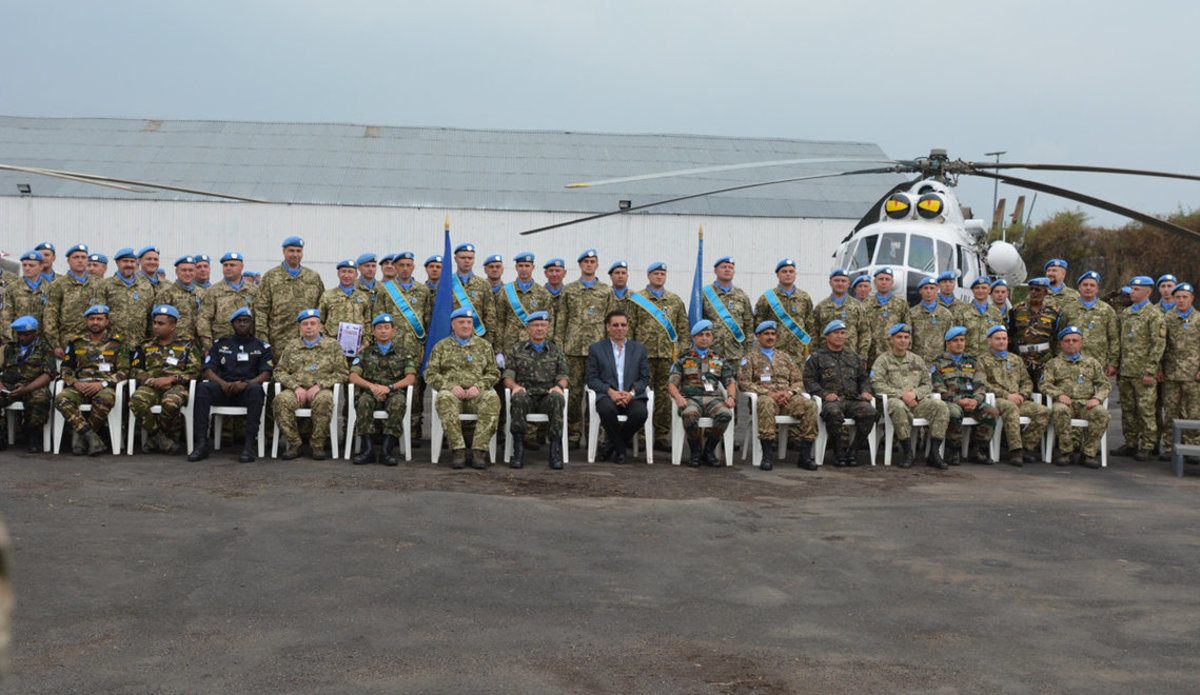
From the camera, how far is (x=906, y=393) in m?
8.82

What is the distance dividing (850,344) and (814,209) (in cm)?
1580

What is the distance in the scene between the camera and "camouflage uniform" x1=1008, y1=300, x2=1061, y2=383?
984 cm

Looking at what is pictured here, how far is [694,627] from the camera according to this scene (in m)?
4.12

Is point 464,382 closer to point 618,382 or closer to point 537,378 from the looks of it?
point 537,378

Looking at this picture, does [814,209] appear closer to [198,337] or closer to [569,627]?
[198,337]

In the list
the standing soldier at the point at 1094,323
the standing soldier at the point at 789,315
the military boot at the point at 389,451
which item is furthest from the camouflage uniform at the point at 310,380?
the standing soldier at the point at 1094,323

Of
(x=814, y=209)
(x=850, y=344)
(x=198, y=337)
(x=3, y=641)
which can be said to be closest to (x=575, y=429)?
(x=850, y=344)

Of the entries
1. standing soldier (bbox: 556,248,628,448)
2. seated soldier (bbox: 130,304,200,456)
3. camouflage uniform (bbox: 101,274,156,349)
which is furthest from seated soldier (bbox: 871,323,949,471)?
camouflage uniform (bbox: 101,274,156,349)

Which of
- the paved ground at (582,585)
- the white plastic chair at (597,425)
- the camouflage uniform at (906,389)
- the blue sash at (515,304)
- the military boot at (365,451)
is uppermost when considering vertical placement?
the blue sash at (515,304)

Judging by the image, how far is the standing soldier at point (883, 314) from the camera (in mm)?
9789

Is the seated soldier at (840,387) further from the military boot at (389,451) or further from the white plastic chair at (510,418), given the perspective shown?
the military boot at (389,451)

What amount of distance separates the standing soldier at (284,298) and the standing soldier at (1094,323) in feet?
23.3

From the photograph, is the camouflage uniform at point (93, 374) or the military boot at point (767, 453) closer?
the camouflage uniform at point (93, 374)

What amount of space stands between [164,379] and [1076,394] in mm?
7832
